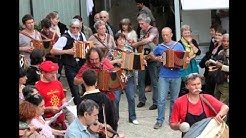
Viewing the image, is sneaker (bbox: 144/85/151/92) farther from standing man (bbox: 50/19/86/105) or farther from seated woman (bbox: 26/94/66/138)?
seated woman (bbox: 26/94/66/138)

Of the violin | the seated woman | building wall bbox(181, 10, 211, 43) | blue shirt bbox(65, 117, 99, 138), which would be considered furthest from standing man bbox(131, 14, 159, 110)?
blue shirt bbox(65, 117, 99, 138)

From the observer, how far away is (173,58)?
8.09 meters

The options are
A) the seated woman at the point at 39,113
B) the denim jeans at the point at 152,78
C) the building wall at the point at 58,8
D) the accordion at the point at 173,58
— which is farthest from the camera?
the building wall at the point at 58,8

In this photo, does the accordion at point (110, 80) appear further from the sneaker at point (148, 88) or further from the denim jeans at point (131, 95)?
the sneaker at point (148, 88)

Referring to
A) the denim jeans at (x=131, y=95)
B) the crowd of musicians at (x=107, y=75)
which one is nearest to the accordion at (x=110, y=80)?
the crowd of musicians at (x=107, y=75)

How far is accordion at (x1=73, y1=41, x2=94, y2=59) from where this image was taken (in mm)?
8203

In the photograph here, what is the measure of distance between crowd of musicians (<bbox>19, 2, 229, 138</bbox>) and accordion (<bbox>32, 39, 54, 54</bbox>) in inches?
0.7

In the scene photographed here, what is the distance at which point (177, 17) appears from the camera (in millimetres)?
10461

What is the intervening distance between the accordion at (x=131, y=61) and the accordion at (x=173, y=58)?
391 mm

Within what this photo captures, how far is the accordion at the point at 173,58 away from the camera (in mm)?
8086
